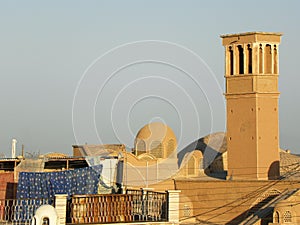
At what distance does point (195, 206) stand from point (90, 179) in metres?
14.0

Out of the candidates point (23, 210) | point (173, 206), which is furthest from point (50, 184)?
point (173, 206)

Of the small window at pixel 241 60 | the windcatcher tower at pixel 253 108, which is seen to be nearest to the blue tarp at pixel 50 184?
the windcatcher tower at pixel 253 108

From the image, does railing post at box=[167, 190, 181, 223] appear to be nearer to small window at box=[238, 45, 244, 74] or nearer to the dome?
the dome

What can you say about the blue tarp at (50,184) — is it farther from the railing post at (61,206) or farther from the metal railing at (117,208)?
the railing post at (61,206)

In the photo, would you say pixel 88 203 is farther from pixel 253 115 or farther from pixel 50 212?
pixel 253 115

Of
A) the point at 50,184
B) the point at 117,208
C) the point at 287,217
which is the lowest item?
the point at 287,217

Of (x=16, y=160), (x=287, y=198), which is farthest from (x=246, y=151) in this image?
(x=16, y=160)

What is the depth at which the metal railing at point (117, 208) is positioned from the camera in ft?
44.7

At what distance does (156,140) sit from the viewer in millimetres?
35219

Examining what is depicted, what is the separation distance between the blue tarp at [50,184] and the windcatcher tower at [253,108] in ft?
55.0

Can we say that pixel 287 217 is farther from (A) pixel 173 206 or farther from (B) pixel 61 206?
(B) pixel 61 206

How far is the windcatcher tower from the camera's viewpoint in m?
32.2

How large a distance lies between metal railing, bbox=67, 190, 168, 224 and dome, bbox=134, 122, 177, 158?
64.2 feet

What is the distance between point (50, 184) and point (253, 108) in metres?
17.9
